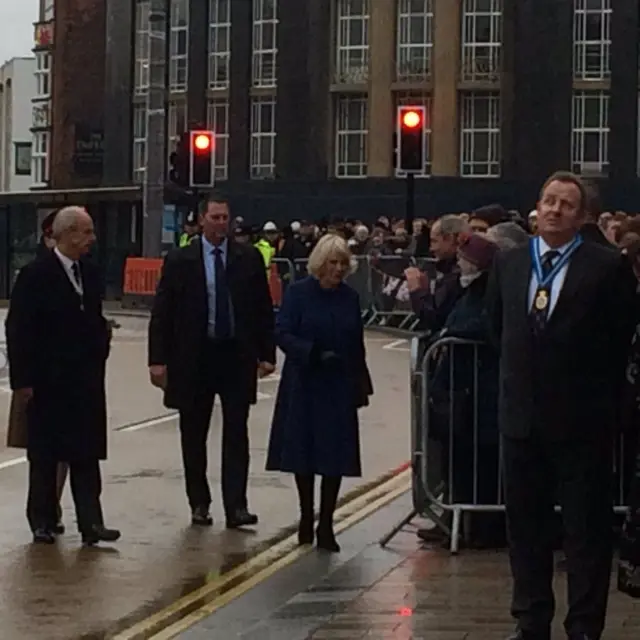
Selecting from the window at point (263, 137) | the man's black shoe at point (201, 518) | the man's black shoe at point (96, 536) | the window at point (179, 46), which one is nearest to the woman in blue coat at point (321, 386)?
the man's black shoe at point (201, 518)

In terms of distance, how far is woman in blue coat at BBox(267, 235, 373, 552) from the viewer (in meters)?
10.3

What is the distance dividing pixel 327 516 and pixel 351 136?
1781 inches

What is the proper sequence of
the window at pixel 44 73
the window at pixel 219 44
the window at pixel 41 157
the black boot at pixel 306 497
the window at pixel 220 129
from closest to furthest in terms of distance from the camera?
the black boot at pixel 306 497, the window at pixel 220 129, the window at pixel 219 44, the window at pixel 41 157, the window at pixel 44 73

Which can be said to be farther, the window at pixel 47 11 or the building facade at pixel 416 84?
the window at pixel 47 11

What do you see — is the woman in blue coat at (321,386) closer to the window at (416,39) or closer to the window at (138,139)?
the window at (416,39)

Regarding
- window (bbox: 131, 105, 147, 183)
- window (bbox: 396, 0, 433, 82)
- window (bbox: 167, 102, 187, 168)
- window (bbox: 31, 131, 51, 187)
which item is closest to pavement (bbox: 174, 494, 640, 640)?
window (bbox: 396, 0, 433, 82)

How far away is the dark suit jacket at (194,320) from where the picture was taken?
11.0 metres

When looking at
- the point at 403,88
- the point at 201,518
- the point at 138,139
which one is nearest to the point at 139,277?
the point at 403,88

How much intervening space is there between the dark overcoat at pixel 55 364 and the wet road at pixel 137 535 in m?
0.63

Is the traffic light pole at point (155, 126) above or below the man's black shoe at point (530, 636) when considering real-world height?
above

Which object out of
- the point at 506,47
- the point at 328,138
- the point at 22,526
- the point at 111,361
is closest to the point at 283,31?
the point at 328,138

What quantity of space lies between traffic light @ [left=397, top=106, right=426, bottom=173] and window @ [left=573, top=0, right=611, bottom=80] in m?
27.0

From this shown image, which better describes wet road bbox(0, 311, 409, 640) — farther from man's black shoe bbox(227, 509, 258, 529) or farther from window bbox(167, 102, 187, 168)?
window bbox(167, 102, 187, 168)

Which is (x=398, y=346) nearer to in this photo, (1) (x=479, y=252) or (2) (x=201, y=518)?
(2) (x=201, y=518)
